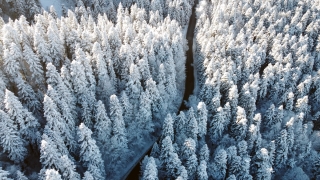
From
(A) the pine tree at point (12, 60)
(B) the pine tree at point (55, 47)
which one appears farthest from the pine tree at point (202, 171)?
(A) the pine tree at point (12, 60)

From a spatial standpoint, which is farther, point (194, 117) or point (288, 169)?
point (288, 169)

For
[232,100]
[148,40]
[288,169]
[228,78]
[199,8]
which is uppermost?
[199,8]

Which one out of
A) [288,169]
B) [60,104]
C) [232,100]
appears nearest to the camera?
[60,104]

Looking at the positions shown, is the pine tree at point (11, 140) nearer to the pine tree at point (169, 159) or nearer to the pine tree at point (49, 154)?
the pine tree at point (49, 154)

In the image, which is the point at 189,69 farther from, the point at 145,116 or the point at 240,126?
the point at 145,116

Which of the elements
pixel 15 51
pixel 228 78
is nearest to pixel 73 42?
pixel 15 51

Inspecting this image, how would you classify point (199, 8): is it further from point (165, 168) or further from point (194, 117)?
point (165, 168)

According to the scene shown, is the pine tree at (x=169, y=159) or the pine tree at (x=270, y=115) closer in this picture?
the pine tree at (x=169, y=159)

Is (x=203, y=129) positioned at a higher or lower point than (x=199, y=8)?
lower
